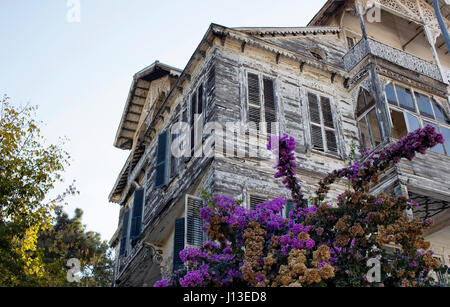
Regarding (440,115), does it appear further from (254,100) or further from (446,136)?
(254,100)

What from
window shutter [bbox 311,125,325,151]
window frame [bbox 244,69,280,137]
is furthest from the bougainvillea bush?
window shutter [bbox 311,125,325,151]

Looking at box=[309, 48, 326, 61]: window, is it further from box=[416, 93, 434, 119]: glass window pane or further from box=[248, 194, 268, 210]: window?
box=[248, 194, 268, 210]: window

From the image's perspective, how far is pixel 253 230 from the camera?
6633mm

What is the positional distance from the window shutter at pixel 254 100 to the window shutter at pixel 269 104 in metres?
0.22

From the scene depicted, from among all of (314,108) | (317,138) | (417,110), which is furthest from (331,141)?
(417,110)

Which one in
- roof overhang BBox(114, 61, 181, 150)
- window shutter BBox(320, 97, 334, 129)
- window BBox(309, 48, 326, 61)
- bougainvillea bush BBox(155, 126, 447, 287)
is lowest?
bougainvillea bush BBox(155, 126, 447, 287)

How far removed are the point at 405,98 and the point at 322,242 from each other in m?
7.55

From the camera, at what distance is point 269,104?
12.3 metres

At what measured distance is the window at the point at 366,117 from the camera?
Answer: 1306cm

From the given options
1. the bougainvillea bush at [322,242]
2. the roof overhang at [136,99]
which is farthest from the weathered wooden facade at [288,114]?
the bougainvillea bush at [322,242]

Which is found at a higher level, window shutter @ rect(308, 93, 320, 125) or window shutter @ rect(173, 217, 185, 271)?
window shutter @ rect(308, 93, 320, 125)

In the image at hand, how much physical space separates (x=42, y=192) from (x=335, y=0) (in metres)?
10.8

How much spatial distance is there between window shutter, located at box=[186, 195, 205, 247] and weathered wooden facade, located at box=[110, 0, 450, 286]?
26 millimetres

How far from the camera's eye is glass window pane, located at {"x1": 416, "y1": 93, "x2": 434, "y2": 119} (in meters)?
12.6
